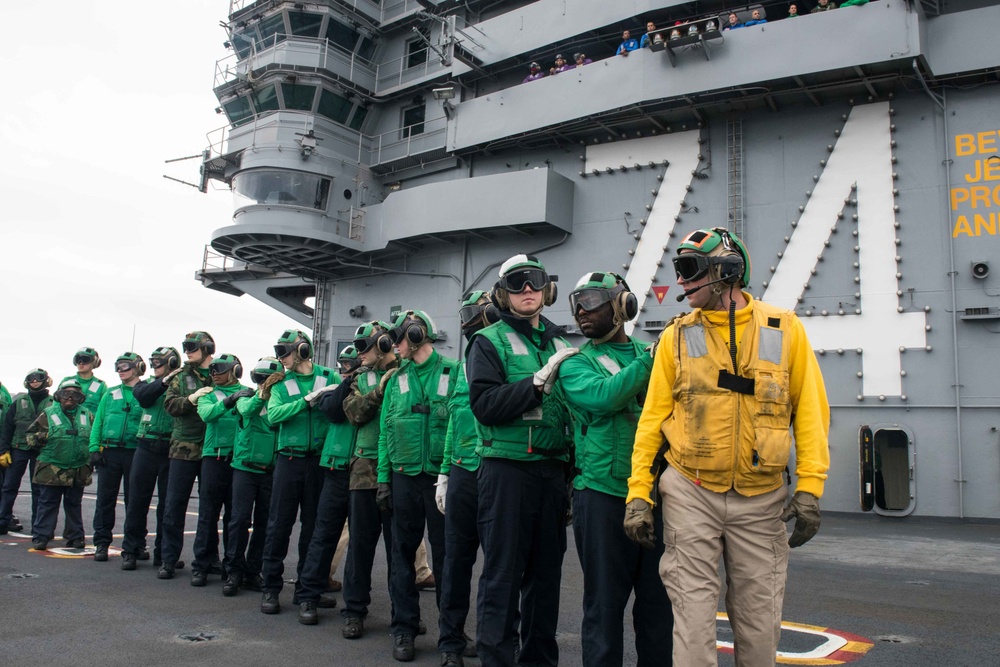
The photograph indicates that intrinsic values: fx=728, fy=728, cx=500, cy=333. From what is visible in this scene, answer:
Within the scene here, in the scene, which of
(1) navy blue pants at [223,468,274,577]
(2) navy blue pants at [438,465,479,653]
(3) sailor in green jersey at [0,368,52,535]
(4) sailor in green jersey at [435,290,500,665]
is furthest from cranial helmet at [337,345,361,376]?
(3) sailor in green jersey at [0,368,52,535]

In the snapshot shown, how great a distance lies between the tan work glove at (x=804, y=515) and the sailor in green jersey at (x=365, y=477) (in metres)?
2.84

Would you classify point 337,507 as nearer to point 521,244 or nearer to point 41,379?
point 41,379

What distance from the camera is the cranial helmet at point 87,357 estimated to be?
9.23 metres

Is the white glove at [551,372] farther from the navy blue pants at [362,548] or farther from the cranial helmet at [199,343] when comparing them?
the cranial helmet at [199,343]

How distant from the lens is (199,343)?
737cm

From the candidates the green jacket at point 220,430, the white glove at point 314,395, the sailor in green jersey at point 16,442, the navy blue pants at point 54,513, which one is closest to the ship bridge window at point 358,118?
the sailor in green jersey at point 16,442

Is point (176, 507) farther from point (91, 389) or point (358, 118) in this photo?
point (358, 118)

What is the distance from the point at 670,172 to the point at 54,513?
457 inches

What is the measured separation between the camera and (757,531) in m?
2.89

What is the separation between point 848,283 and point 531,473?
10283 mm

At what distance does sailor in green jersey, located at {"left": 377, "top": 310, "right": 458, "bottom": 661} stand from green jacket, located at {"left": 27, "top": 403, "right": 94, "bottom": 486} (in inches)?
219

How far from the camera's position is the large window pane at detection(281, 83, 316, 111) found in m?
18.0

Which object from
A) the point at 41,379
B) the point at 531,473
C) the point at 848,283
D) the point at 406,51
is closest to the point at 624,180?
the point at 848,283

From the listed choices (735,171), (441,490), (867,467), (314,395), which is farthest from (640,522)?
(735,171)
